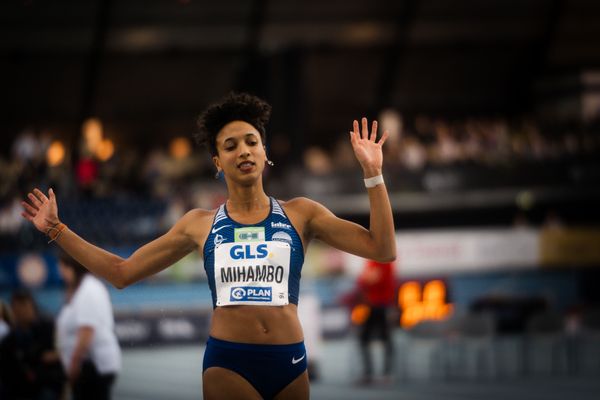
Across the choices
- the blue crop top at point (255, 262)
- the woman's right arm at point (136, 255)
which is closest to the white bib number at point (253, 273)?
the blue crop top at point (255, 262)

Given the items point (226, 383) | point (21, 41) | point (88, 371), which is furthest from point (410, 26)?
point (226, 383)

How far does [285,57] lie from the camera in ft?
98.7

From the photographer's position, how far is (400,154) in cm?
2855

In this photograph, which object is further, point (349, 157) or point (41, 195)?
point (349, 157)

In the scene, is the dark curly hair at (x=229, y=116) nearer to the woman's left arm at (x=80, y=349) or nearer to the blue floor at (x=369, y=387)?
the woman's left arm at (x=80, y=349)

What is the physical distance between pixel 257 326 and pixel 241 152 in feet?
2.46

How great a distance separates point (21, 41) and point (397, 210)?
1176 cm

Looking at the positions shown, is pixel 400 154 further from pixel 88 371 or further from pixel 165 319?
pixel 88 371

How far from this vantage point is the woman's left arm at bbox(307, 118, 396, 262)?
4.57 metres

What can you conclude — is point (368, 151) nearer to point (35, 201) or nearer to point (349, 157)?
point (35, 201)

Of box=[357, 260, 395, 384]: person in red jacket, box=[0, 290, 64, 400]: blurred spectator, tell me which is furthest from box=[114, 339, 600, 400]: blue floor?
box=[0, 290, 64, 400]: blurred spectator

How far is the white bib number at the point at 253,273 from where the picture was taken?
457 cm

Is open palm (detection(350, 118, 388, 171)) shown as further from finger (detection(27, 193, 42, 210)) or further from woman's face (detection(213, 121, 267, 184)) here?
finger (detection(27, 193, 42, 210))

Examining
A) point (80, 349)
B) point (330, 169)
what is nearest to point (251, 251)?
point (80, 349)
